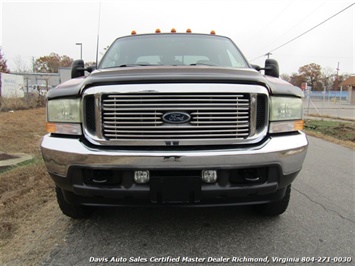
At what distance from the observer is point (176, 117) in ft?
7.44

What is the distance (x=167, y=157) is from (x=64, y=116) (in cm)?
91

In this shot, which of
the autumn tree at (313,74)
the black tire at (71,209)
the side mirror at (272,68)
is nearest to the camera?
the black tire at (71,209)

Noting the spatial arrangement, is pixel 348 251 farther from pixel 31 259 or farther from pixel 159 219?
pixel 31 259

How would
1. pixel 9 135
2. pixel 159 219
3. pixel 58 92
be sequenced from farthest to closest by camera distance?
1. pixel 9 135
2. pixel 159 219
3. pixel 58 92

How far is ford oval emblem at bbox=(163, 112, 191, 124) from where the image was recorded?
2.26m

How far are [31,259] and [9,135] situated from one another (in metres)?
7.26

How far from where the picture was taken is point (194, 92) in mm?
2252

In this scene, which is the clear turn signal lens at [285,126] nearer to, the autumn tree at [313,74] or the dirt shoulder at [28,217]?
the dirt shoulder at [28,217]

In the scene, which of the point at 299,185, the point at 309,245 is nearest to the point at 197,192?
the point at 309,245

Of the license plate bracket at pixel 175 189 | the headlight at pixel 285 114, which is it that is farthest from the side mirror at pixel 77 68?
the headlight at pixel 285 114

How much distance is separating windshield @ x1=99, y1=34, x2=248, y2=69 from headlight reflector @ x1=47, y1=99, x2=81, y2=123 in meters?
1.05

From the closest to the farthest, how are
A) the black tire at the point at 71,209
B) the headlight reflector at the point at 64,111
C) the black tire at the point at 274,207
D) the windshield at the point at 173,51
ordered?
the headlight reflector at the point at 64,111, the black tire at the point at 71,209, the black tire at the point at 274,207, the windshield at the point at 173,51

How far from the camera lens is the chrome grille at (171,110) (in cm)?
225

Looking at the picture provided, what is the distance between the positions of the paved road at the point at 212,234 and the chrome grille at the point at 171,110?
0.93 metres
